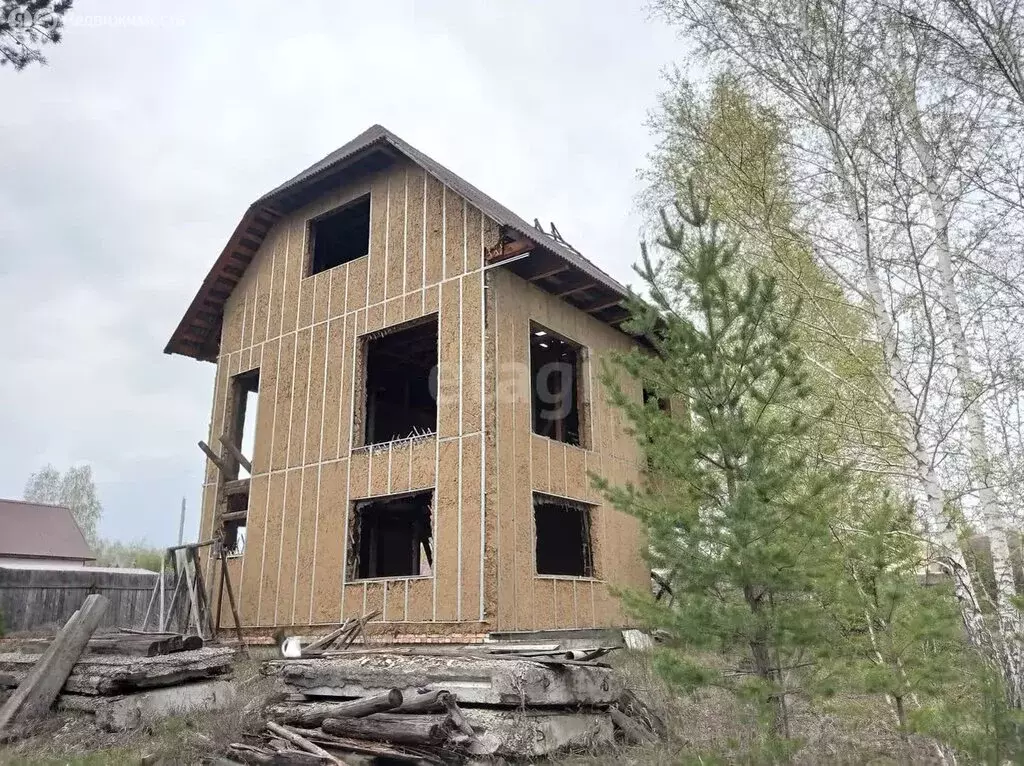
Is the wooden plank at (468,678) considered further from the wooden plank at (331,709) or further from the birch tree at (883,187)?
the birch tree at (883,187)

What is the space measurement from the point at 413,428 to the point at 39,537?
24106 mm

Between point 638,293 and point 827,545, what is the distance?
2.65 meters

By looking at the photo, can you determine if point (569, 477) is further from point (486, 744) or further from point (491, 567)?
point (486, 744)

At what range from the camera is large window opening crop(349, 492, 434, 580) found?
631 inches

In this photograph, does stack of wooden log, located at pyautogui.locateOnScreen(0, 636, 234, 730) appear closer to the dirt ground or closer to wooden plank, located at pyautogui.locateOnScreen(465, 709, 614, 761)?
the dirt ground

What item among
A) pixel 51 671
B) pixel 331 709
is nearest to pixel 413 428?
pixel 51 671

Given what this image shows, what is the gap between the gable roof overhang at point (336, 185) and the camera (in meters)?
12.5

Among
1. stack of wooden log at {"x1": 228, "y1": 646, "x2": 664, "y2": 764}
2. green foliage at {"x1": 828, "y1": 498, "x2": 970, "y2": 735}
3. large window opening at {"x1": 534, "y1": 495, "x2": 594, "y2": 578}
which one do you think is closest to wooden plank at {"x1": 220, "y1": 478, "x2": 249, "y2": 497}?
large window opening at {"x1": 534, "y1": 495, "x2": 594, "y2": 578}

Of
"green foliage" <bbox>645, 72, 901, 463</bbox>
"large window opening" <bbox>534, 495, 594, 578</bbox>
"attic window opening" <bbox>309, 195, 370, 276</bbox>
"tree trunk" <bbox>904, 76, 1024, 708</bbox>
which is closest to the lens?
"tree trunk" <bbox>904, 76, 1024, 708</bbox>

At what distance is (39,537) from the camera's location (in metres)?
29.3

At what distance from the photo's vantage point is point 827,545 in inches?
225

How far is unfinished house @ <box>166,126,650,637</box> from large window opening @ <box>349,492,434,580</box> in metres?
0.13

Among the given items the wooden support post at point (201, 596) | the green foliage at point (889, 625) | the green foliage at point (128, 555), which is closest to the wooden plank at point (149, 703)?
the wooden support post at point (201, 596)

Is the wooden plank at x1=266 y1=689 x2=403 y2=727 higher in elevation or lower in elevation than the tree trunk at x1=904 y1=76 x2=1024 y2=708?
lower
